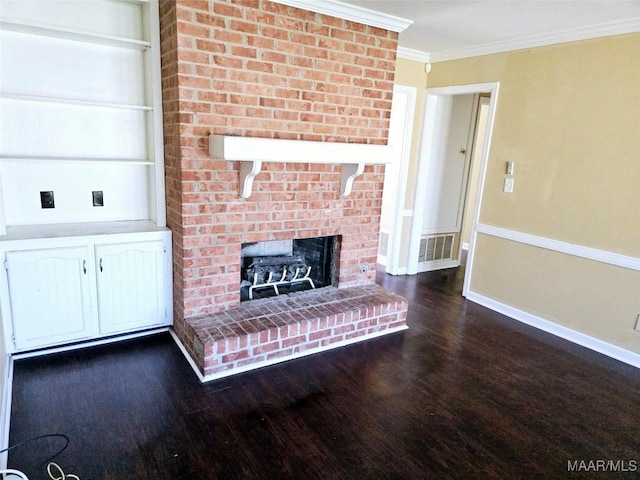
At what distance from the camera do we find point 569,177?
3.20 m

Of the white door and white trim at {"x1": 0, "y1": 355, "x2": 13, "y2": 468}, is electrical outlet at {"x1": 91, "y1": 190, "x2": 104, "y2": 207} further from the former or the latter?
the white door

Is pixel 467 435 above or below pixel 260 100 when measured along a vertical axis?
below

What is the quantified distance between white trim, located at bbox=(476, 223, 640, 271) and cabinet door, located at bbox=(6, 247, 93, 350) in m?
3.33

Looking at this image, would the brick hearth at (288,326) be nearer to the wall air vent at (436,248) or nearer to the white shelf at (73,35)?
the wall air vent at (436,248)

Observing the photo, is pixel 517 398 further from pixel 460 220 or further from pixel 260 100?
pixel 460 220

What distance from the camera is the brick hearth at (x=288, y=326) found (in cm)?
254

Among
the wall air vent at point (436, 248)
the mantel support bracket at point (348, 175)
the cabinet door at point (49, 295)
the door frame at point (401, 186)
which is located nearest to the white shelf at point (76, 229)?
the cabinet door at point (49, 295)

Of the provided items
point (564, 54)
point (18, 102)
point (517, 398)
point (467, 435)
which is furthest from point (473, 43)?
point (18, 102)

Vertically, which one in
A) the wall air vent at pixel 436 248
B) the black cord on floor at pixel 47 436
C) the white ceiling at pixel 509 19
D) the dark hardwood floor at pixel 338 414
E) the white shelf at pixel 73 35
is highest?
the white ceiling at pixel 509 19

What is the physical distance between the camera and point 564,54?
3.15 meters

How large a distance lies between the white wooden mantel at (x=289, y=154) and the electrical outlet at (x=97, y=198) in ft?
3.29

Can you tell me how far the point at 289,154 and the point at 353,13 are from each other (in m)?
1.16

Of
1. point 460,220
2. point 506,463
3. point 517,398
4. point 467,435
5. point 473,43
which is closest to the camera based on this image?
point 506,463

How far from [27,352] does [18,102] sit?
5.21 ft
